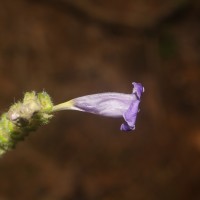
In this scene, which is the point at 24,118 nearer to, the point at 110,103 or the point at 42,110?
the point at 42,110

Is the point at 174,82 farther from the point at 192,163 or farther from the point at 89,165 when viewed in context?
the point at 89,165

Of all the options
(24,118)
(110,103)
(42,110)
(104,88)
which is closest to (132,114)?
(110,103)

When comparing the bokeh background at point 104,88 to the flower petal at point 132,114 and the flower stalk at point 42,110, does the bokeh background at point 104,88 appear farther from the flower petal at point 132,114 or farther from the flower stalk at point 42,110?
the flower petal at point 132,114

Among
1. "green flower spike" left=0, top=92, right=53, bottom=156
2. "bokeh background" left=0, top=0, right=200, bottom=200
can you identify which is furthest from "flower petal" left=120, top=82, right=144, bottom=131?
"bokeh background" left=0, top=0, right=200, bottom=200

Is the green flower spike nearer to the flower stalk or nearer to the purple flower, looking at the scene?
the flower stalk

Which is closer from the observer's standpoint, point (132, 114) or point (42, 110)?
point (42, 110)
